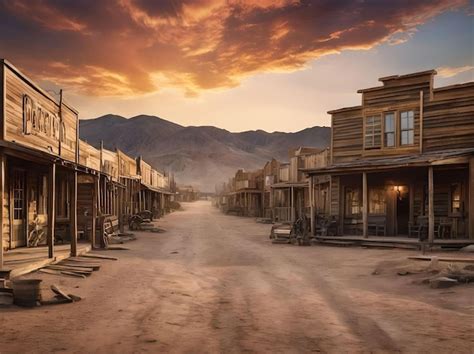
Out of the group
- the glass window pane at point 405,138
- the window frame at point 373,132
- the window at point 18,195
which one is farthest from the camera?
the window frame at point 373,132

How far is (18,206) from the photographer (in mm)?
16344

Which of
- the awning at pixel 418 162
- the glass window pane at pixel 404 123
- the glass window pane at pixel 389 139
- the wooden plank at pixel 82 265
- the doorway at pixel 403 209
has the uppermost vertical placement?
the glass window pane at pixel 404 123

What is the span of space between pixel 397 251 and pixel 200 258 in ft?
24.9

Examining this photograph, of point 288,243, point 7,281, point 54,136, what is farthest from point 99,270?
point 288,243

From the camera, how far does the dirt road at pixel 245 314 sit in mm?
6367

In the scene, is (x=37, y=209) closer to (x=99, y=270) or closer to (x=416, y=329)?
(x=99, y=270)

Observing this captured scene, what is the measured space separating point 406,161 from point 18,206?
1446cm

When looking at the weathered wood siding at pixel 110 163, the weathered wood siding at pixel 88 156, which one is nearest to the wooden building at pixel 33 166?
the weathered wood siding at pixel 88 156

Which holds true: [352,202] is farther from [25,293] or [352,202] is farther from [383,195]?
[25,293]

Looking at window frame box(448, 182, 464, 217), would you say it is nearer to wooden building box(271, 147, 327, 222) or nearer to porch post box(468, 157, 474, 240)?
porch post box(468, 157, 474, 240)

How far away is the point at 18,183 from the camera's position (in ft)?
53.3

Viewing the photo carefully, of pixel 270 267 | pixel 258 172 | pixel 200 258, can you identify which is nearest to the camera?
pixel 270 267

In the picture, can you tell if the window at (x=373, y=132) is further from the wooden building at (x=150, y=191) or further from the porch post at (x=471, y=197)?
the wooden building at (x=150, y=191)

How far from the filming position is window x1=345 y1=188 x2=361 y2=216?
75.1ft
